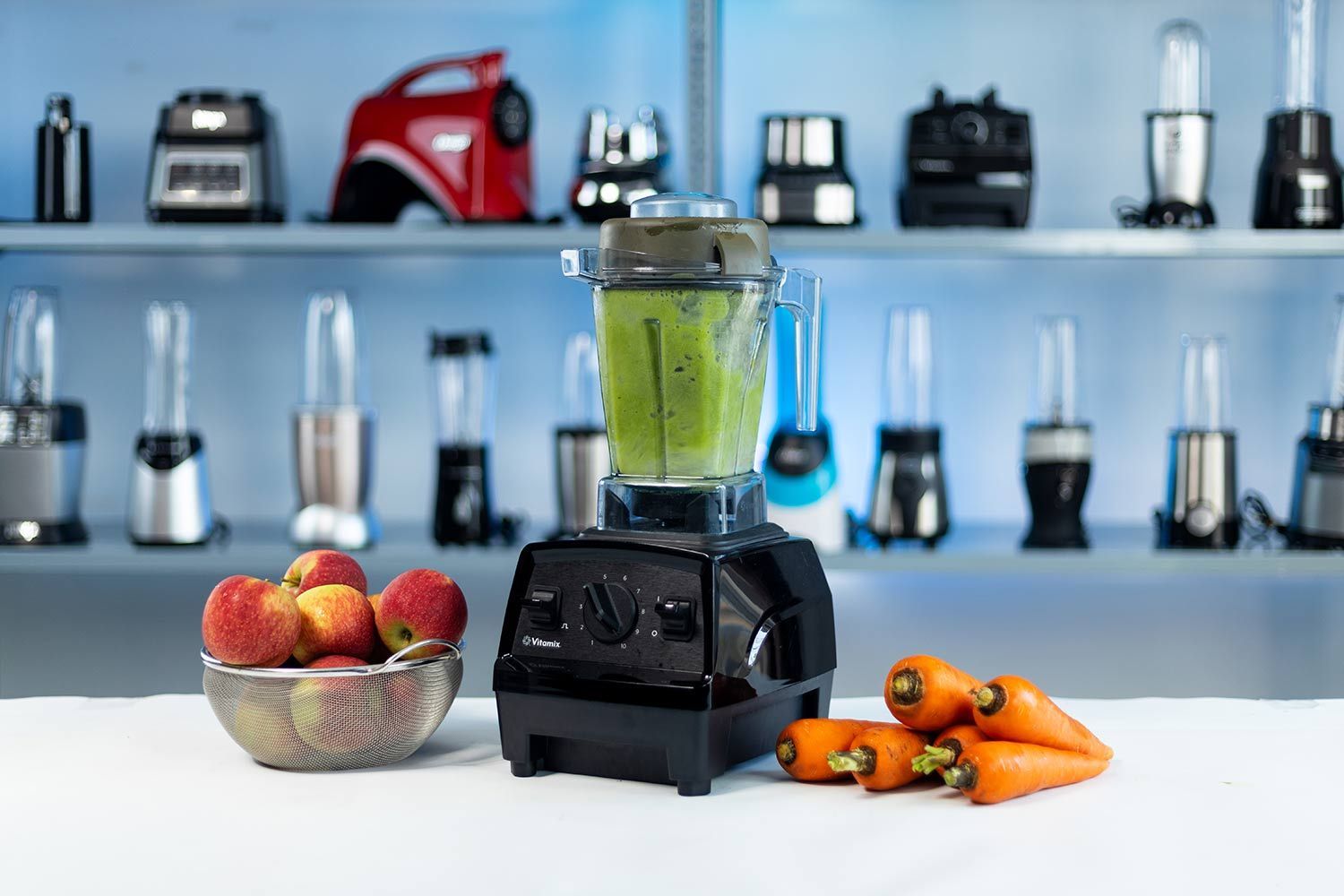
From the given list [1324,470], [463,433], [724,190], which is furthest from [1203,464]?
[463,433]

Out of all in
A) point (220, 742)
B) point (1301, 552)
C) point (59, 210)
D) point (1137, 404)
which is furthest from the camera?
point (1137, 404)

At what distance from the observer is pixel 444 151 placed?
2.08 meters

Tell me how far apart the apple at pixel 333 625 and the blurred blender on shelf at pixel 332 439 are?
3.87 ft

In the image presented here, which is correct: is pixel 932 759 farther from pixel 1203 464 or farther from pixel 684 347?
pixel 1203 464

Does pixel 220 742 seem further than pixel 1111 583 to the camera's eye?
No

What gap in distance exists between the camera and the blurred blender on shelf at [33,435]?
209 centimetres

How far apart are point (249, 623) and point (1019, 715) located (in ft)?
1.57

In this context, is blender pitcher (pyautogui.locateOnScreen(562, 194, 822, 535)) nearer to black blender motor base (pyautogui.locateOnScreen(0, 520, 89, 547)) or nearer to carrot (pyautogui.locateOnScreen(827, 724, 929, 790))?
carrot (pyautogui.locateOnScreen(827, 724, 929, 790))

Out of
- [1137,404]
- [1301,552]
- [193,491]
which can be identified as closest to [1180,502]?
[1301,552]

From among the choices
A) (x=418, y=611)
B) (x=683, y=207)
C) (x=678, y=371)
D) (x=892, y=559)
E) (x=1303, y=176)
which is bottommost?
(x=892, y=559)

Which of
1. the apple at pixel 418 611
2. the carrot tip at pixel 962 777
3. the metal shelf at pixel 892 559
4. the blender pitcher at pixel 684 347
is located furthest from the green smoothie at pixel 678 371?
the metal shelf at pixel 892 559

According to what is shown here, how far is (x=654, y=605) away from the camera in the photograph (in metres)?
0.89

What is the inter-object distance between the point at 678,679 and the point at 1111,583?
1.73m

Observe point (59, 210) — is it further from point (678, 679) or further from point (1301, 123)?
point (1301, 123)
